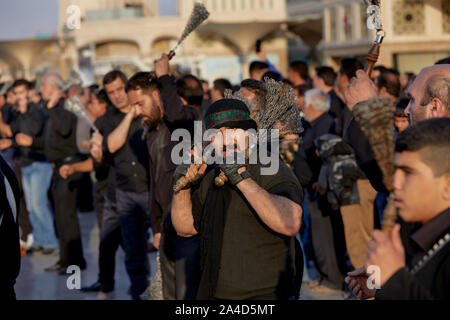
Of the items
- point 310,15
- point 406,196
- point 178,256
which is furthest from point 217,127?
point 310,15

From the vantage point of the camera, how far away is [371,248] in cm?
212

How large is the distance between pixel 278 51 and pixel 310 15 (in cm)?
631

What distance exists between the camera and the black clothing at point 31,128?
8.61 m

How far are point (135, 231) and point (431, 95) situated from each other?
343 centimetres

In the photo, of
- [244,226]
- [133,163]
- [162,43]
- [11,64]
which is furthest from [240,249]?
[11,64]

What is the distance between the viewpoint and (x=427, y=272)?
2.17 meters

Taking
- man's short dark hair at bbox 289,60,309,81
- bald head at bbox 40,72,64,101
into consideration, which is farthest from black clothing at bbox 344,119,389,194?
man's short dark hair at bbox 289,60,309,81

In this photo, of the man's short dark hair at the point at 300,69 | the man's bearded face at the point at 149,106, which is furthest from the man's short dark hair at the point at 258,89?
the man's short dark hair at the point at 300,69

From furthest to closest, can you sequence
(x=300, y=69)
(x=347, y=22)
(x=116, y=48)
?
(x=116, y=48)
(x=347, y=22)
(x=300, y=69)

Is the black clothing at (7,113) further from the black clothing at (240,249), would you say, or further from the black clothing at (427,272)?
the black clothing at (427,272)

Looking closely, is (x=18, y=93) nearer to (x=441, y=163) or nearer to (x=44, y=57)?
(x=441, y=163)

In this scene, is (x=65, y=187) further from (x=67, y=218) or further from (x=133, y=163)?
(x=133, y=163)

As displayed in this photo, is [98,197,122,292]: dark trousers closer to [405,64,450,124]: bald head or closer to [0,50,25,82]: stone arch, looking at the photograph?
[405,64,450,124]: bald head

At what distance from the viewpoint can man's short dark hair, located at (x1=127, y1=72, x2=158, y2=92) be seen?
5320mm
